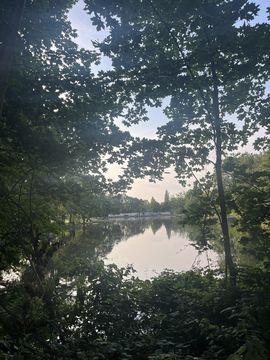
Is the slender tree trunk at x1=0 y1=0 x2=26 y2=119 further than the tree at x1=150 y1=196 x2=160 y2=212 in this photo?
No

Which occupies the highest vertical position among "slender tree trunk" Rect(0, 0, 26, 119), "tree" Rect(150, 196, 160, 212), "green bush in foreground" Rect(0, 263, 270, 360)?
"slender tree trunk" Rect(0, 0, 26, 119)

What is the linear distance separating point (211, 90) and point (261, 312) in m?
5.25

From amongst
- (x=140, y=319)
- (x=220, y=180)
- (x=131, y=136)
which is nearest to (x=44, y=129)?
(x=131, y=136)

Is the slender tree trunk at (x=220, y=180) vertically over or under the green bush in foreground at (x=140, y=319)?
over

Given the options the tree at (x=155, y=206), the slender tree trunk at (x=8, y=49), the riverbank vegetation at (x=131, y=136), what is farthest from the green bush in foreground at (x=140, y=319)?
the tree at (x=155, y=206)

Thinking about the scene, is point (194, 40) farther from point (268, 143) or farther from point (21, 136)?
point (21, 136)

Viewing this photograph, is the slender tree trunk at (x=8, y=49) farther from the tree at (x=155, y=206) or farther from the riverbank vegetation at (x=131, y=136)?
the tree at (x=155, y=206)

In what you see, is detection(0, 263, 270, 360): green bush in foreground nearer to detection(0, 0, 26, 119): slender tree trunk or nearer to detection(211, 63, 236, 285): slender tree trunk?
detection(211, 63, 236, 285): slender tree trunk

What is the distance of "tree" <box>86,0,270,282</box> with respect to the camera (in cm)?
673

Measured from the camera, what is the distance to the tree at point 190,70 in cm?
673

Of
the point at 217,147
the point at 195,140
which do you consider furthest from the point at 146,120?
the point at 217,147

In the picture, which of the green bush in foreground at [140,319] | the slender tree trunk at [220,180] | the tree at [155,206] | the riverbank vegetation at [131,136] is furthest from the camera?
the tree at [155,206]

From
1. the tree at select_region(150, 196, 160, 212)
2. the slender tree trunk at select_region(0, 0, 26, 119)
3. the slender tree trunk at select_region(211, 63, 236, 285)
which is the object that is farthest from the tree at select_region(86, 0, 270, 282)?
the tree at select_region(150, 196, 160, 212)

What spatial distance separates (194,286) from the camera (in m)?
8.89
